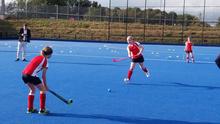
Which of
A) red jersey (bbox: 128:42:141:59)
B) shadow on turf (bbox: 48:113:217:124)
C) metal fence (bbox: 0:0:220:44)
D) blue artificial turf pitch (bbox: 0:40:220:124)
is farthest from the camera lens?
metal fence (bbox: 0:0:220:44)

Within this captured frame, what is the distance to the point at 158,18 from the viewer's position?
154 ft

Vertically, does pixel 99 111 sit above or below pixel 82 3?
below

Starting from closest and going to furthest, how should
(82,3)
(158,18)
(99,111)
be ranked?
(99,111), (158,18), (82,3)

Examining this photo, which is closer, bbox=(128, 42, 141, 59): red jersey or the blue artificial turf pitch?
the blue artificial turf pitch

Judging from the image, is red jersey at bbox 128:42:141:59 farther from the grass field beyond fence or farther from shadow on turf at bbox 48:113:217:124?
the grass field beyond fence

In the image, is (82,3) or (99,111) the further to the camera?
(82,3)

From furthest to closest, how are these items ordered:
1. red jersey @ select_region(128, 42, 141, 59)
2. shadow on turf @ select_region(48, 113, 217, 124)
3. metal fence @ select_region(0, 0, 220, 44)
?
metal fence @ select_region(0, 0, 220, 44) → red jersey @ select_region(128, 42, 141, 59) → shadow on turf @ select_region(48, 113, 217, 124)

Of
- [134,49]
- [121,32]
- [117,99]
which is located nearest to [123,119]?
[117,99]

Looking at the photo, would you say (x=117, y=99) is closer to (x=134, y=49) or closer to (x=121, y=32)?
(x=134, y=49)

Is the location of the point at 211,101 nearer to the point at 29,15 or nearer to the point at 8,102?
the point at 8,102

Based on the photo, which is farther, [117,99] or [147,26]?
[147,26]

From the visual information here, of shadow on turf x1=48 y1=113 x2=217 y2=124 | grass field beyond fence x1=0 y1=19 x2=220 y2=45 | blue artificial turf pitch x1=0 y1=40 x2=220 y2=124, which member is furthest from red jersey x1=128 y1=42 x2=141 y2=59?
grass field beyond fence x1=0 y1=19 x2=220 y2=45

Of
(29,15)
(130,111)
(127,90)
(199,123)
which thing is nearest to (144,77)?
(127,90)

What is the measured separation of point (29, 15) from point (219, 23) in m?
24.5
